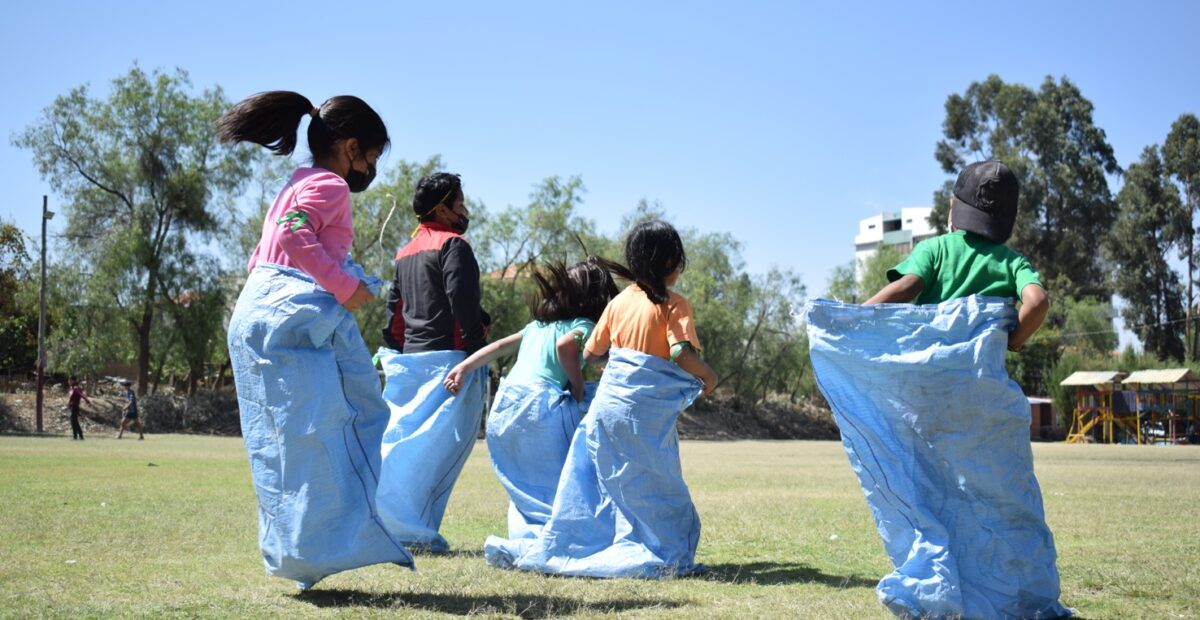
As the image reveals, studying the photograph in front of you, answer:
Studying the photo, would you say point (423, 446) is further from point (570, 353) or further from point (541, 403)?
point (570, 353)

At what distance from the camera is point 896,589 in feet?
13.6

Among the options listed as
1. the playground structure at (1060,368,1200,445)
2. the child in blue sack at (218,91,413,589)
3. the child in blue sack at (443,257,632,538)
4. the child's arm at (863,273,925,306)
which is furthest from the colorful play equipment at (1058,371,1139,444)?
the child in blue sack at (218,91,413,589)

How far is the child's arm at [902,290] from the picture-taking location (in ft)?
14.6

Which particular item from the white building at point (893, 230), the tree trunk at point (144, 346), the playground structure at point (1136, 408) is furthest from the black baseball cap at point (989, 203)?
the white building at point (893, 230)

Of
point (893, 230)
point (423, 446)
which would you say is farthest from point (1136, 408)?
point (893, 230)

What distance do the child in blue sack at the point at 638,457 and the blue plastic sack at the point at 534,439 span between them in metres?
0.42

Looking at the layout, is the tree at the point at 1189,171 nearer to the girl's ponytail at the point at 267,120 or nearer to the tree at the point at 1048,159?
the tree at the point at 1048,159

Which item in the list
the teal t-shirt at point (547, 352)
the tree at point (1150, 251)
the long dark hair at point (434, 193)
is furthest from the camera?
the tree at point (1150, 251)

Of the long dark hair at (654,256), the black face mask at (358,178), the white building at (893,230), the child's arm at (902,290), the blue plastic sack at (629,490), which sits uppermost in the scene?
the white building at (893,230)

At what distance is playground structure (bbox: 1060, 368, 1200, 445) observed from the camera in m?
41.5

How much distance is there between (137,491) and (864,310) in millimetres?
8481

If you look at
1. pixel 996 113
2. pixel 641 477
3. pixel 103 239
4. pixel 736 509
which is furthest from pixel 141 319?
pixel 996 113

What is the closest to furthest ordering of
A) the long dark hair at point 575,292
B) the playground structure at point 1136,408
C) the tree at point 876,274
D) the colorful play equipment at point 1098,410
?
the long dark hair at point 575,292, the playground structure at point 1136,408, the colorful play equipment at point 1098,410, the tree at point 876,274

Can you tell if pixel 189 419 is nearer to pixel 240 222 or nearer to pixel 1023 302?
pixel 240 222
